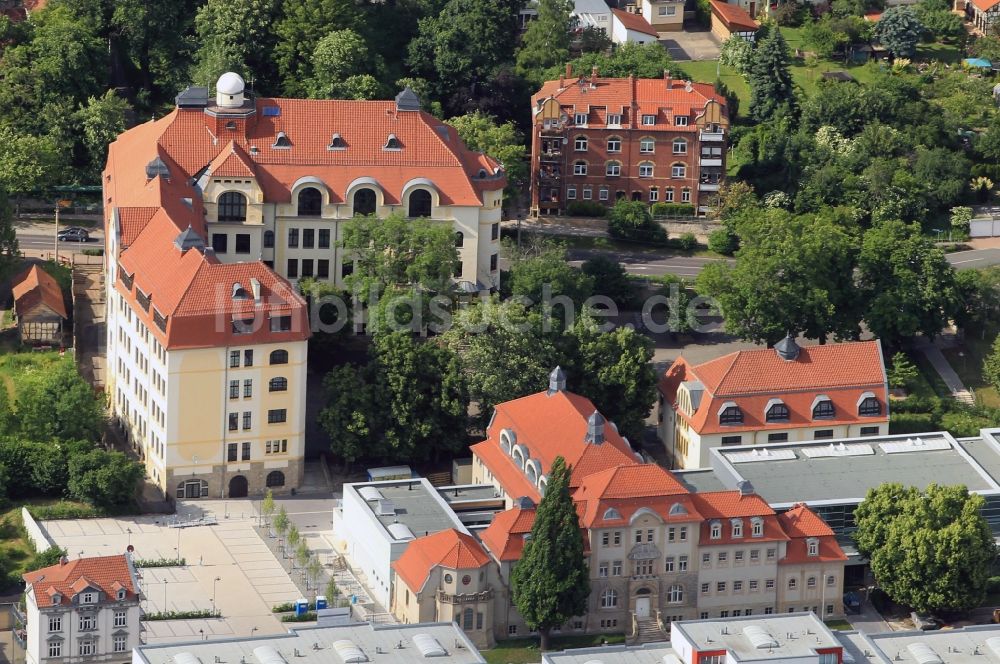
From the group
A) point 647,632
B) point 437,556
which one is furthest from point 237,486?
point 647,632

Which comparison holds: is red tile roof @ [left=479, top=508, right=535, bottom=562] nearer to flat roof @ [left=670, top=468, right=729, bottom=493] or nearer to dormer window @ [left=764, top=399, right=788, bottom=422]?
flat roof @ [left=670, top=468, right=729, bottom=493]

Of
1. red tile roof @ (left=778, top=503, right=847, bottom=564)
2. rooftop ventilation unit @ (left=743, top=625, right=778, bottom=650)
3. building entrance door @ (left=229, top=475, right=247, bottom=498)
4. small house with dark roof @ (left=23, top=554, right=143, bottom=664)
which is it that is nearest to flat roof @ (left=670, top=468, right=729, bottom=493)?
red tile roof @ (left=778, top=503, right=847, bottom=564)

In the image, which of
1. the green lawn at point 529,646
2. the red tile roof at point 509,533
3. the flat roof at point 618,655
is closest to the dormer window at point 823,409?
the green lawn at point 529,646

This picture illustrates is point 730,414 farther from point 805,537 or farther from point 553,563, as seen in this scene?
point 553,563

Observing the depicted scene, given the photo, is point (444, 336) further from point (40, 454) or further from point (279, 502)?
point (40, 454)

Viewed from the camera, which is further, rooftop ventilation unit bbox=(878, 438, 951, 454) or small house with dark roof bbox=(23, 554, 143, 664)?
rooftop ventilation unit bbox=(878, 438, 951, 454)

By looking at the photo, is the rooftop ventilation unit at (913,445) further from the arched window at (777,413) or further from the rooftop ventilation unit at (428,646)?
the rooftop ventilation unit at (428,646)
